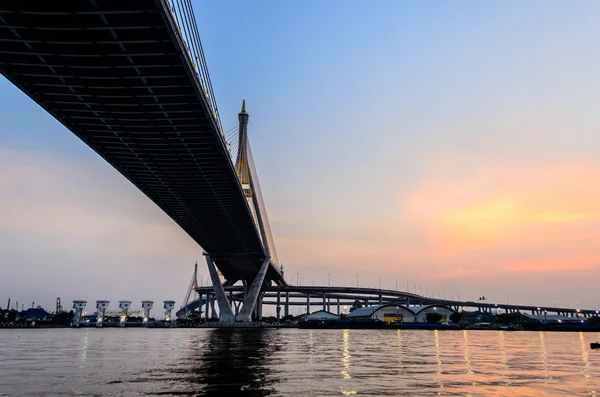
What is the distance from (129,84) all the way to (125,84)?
266 mm

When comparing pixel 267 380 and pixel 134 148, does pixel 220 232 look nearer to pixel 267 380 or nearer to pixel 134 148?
pixel 134 148

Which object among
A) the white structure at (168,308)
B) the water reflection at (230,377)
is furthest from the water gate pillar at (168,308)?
the water reflection at (230,377)

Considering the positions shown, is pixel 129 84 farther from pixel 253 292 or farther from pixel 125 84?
pixel 253 292

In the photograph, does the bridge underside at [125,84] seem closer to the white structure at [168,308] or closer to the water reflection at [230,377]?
the water reflection at [230,377]

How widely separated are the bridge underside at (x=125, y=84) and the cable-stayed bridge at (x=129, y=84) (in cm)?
6

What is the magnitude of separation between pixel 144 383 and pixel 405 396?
32.4 feet

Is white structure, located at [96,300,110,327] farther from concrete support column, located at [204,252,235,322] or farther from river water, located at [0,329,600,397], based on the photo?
river water, located at [0,329,600,397]

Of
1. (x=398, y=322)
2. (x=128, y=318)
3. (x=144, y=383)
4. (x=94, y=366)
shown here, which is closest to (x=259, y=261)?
(x=398, y=322)

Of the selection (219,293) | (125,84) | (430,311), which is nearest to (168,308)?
(219,293)

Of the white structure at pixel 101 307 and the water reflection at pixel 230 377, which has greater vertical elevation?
the white structure at pixel 101 307

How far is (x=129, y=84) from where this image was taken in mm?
31922

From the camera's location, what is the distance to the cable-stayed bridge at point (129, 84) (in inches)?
956

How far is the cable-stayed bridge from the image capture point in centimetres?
2428

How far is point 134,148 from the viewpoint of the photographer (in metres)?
46.2
